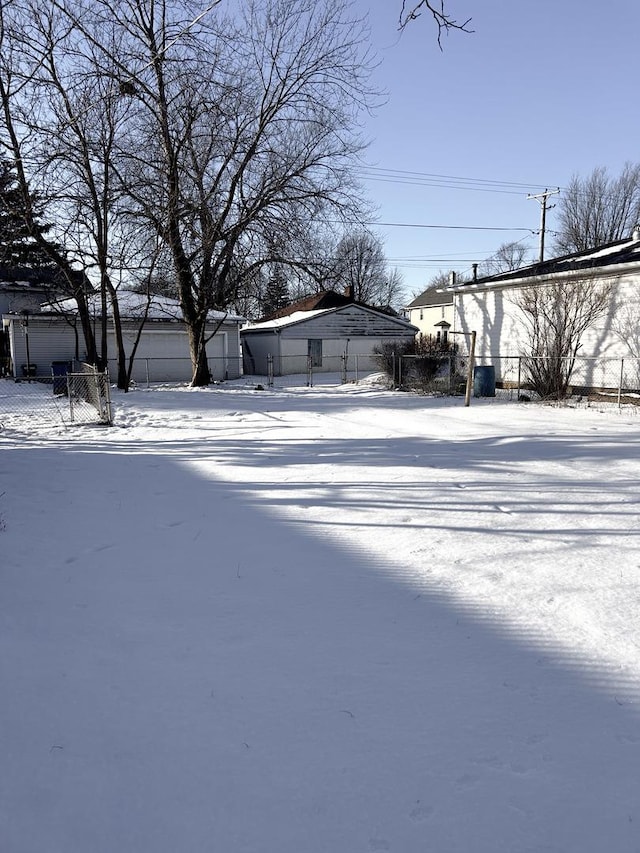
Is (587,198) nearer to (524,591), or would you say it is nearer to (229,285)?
(229,285)

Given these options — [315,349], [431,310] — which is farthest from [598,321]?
[431,310]

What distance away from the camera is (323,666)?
2.99 metres

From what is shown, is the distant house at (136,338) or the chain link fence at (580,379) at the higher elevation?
the distant house at (136,338)

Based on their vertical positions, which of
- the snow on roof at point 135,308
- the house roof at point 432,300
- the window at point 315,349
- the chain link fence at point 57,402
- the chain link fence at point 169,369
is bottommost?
the chain link fence at point 57,402

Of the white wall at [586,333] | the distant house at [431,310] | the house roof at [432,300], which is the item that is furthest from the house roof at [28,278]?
the house roof at [432,300]

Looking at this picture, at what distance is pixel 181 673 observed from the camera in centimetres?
294

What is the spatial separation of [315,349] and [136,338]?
11.1 metres

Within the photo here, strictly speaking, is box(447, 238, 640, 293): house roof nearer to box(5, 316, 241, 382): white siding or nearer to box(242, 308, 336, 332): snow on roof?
box(5, 316, 241, 382): white siding

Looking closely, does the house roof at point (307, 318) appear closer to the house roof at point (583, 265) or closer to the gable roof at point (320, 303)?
the gable roof at point (320, 303)

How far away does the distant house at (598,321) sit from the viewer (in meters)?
15.3

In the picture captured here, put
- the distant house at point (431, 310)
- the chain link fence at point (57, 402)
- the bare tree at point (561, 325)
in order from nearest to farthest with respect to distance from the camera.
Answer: the chain link fence at point (57, 402) < the bare tree at point (561, 325) < the distant house at point (431, 310)

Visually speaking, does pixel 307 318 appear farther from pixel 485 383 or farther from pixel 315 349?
pixel 485 383

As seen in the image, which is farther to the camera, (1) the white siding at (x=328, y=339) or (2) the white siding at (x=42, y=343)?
(1) the white siding at (x=328, y=339)

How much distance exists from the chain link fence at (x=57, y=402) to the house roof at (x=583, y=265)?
12815 millimetres
